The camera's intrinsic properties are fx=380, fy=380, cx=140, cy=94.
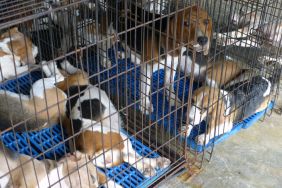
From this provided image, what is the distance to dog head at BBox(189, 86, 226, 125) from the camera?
104 inches

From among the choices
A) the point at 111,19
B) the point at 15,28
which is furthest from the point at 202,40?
the point at 15,28

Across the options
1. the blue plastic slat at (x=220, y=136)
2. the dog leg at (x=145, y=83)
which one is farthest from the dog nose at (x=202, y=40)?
the blue plastic slat at (x=220, y=136)

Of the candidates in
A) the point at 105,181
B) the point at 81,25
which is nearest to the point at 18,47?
the point at 81,25

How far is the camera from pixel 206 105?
8.93 feet

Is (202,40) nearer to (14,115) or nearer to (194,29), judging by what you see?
(194,29)

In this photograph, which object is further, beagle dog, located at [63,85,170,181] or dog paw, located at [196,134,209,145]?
dog paw, located at [196,134,209,145]

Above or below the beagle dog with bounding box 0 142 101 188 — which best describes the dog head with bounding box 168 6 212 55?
above

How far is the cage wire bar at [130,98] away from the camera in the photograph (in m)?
2.22

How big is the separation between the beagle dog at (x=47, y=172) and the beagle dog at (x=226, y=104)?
0.82 meters

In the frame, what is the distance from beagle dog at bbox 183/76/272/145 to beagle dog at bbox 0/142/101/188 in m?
0.82

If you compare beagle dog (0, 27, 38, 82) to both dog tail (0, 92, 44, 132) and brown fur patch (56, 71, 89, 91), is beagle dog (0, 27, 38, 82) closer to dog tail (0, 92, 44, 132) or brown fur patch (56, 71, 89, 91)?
brown fur patch (56, 71, 89, 91)

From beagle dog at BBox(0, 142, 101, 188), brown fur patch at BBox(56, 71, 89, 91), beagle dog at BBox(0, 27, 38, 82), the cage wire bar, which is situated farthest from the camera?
beagle dog at BBox(0, 27, 38, 82)

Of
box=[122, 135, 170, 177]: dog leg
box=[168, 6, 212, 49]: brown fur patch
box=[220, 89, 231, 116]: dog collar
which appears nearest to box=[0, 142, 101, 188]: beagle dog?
box=[122, 135, 170, 177]: dog leg

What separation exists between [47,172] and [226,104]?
1.42 metres
